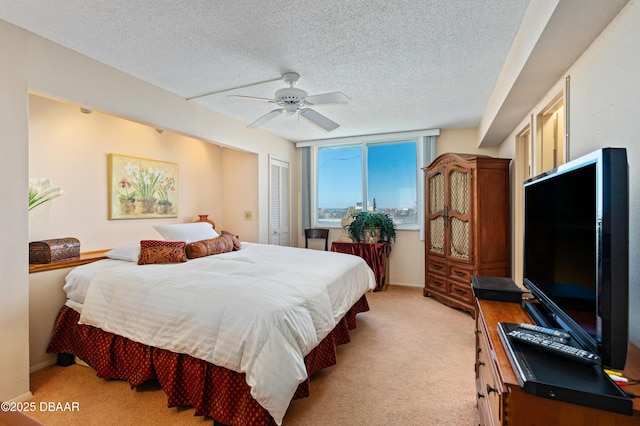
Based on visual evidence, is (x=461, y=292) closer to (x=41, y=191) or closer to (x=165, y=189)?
(x=165, y=189)

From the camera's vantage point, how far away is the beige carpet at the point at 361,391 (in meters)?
1.85

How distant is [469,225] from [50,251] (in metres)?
4.14

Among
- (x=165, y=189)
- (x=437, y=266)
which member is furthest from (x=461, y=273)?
(x=165, y=189)

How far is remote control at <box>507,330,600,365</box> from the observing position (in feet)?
2.99

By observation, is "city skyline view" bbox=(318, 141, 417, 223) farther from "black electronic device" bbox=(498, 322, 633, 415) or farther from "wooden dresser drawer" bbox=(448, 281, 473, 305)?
"black electronic device" bbox=(498, 322, 633, 415)

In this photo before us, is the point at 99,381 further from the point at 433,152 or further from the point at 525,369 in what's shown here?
the point at 433,152

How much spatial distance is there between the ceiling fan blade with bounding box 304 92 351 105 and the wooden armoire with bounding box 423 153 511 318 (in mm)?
1919

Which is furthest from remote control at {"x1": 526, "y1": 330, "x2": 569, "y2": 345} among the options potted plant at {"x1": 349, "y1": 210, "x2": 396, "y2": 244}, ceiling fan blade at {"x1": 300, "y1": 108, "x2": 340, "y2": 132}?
potted plant at {"x1": 349, "y1": 210, "x2": 396, "y2": 244}

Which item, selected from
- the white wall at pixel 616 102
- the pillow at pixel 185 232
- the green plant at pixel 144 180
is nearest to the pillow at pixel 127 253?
the pillow at pixel 185 232

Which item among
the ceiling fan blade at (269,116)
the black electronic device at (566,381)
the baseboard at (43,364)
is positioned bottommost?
the baseboard at (43,364)

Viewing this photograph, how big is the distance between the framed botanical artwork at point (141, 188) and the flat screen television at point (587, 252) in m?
3.91

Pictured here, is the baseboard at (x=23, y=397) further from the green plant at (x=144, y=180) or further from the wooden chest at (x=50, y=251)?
the green plant at (x=144, y=180)

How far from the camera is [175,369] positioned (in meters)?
1.88

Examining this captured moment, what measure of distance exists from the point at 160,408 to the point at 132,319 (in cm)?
60
